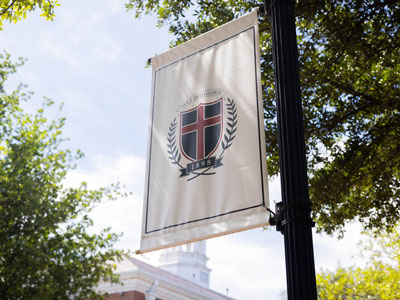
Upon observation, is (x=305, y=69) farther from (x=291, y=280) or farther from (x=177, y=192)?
(x=291, y=280)

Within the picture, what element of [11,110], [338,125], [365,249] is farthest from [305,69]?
[11,110]

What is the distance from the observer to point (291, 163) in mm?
2682

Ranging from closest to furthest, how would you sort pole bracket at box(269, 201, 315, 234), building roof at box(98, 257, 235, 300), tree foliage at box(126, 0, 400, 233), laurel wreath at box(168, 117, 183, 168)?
pole bracket at box(269, 201, 315, 234) → laurel wreath at box(168, 117, 183, 168) → tree foliage at box(126, 0, 400, 233) → building roof at box(98, 257, 235, 300)

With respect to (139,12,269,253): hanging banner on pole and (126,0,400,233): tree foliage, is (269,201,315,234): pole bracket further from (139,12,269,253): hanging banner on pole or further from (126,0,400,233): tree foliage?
(126,0,400,233): tree foliage

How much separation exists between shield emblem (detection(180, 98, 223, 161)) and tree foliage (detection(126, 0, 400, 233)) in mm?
3803

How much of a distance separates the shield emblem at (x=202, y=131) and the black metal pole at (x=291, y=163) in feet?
2.45

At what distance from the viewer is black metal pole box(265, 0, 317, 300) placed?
239cm

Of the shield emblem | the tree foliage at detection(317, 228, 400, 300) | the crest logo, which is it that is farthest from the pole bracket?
the tree foliage at detection(317, 228, 400, 300)

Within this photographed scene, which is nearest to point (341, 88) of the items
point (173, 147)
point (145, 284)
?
point (173, 147)

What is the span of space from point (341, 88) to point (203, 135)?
4.75 meters

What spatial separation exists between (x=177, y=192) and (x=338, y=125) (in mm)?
4910

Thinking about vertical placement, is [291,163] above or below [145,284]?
below

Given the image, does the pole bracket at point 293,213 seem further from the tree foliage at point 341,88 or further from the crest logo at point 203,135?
the tree foliage at point 341,88

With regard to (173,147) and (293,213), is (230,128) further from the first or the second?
(293,213)
